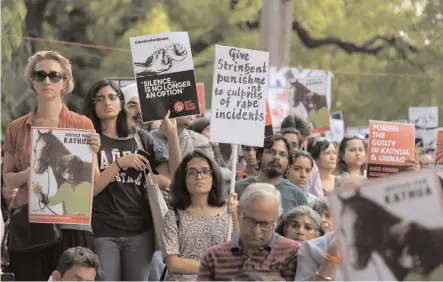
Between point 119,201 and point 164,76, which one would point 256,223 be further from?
point 164,76

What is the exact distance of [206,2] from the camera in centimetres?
3128

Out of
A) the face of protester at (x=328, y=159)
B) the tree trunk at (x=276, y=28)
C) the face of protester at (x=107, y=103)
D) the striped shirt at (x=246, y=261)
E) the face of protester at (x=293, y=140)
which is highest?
the tree trunk at (x=276, y=28)

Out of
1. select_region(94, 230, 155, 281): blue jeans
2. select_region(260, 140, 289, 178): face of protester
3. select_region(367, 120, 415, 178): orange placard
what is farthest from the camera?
select_region(367, 120, 415, 178): orange placard

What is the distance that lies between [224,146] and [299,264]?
6024 millimetres

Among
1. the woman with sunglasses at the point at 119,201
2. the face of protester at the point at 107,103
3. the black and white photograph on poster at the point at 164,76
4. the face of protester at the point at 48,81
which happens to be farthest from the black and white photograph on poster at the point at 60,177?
the black and white photograph on poster at the point at 164,76

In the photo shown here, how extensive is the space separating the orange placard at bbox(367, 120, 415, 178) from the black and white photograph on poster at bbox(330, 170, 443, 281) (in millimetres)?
6088

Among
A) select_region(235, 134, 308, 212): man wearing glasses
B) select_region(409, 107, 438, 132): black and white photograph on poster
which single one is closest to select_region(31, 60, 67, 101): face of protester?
select_region(235, 134, 308, 212): man wearing glasses

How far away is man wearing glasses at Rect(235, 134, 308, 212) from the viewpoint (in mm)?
10125

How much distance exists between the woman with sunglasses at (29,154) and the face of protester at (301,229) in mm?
1289

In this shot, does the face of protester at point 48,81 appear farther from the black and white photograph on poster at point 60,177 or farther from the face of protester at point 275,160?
the face of protester at point 275,160

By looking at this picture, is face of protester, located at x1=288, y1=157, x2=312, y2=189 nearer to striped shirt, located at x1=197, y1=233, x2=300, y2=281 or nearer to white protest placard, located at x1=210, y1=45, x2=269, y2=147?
white protest placard, located at x1=210, y1=45, x2=269, y2=147

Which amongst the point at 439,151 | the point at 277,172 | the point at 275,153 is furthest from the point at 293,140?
the point at 277,172

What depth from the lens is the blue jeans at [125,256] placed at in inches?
370

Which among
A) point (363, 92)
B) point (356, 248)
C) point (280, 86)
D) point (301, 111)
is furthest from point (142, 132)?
point (363, 92)
